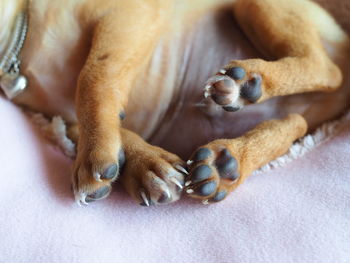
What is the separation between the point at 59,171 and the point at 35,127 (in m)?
0.23

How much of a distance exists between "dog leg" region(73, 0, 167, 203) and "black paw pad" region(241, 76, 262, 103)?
0.33 meters

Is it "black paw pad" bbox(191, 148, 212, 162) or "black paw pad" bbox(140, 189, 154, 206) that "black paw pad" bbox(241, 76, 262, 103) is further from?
"black paw pad" bbox(140, 189, 154, 206)

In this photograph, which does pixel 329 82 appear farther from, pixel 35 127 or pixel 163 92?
pixel 35 127

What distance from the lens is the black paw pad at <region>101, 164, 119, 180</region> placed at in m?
1.04

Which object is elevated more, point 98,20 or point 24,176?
point 98,20

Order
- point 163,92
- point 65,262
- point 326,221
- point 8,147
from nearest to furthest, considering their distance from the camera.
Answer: point 65,262
point 326,221
point 8,147
point 163,92

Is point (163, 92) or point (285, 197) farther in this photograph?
point (163, 92)

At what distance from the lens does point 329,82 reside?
4.53 ft

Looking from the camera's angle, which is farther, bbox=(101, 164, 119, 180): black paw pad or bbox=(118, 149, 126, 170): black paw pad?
bbox=(118, 149, 126, 170): black paw pad

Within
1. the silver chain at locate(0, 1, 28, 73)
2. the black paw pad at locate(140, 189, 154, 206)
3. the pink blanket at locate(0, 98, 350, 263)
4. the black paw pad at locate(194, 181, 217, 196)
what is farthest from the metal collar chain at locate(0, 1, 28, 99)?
the black paw pad at locate(194, 181, 217, 196)

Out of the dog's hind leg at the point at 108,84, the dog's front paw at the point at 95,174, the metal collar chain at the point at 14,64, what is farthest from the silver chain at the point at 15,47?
the dog's front paw at the point at 95,174

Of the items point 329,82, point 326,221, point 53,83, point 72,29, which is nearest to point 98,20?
point 72,29

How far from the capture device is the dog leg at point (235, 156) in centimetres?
105

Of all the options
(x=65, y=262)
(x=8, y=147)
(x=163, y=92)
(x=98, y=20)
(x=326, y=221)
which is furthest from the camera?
(x=163, y=92)
